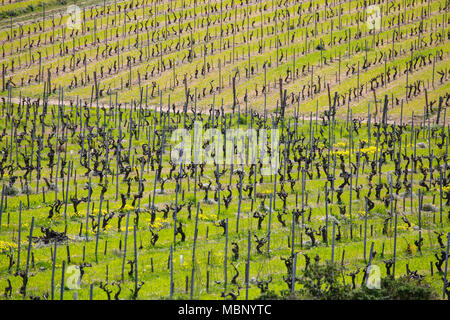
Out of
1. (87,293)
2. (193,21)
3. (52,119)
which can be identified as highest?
(193,21)

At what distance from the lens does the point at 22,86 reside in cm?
6375

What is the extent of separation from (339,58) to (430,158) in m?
27.4

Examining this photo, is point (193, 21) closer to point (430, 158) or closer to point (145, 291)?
point (430, 158)

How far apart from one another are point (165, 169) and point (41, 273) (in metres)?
16.4

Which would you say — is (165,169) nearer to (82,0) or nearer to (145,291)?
(145,291)

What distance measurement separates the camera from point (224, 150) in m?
48.1

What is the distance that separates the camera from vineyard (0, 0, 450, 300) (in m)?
29.7

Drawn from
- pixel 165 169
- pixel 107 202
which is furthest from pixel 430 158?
pixel 107 202

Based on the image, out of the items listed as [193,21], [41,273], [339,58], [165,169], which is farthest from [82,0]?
[41,273]

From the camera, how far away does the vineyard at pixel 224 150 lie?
29.7m
